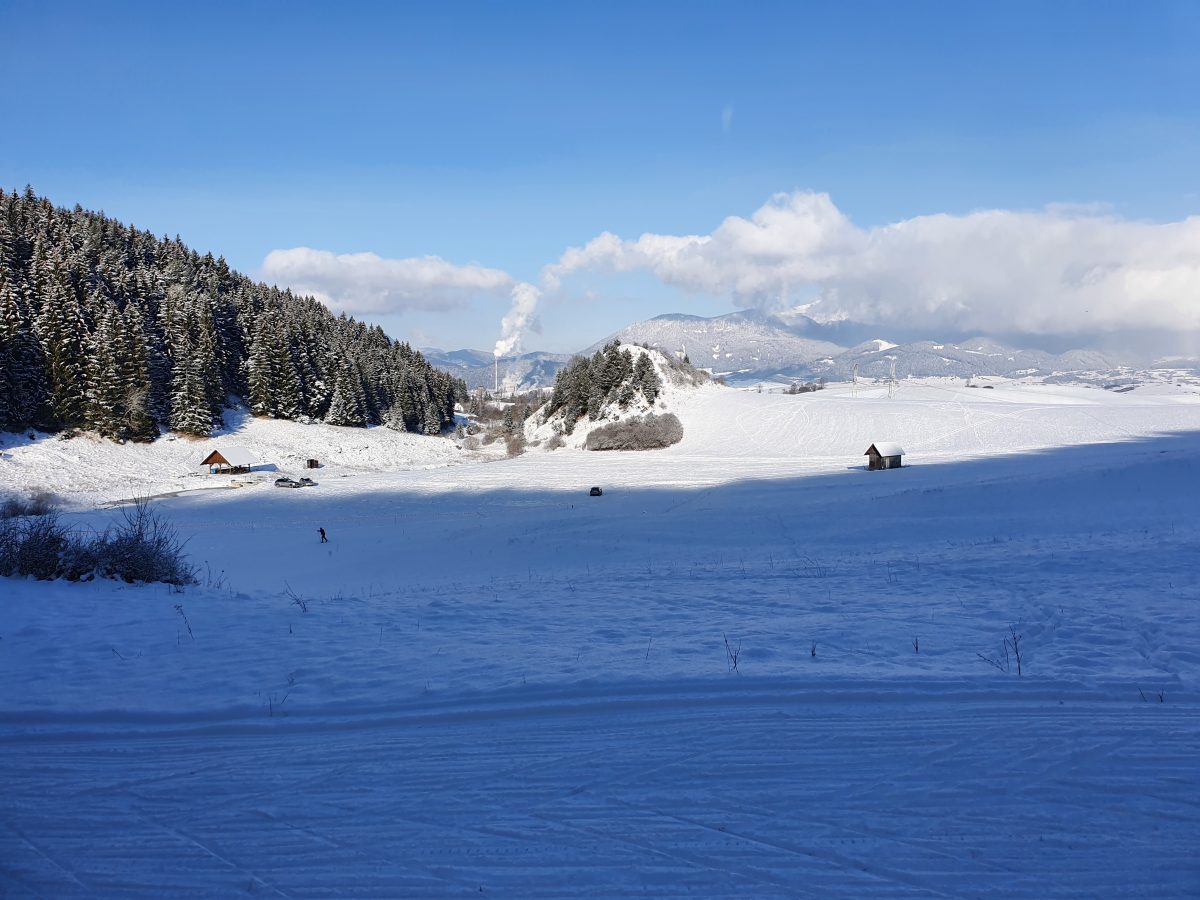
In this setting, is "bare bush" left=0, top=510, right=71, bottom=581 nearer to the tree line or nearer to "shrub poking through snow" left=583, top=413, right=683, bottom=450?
"shrub poking through snow" left=583, top=413, right=683, bottom=450

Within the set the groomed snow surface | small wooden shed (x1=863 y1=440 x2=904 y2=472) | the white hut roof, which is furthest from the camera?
the white hut roof

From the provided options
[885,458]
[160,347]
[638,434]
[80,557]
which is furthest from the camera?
[638,434]

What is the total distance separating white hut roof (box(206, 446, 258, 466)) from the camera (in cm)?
6041

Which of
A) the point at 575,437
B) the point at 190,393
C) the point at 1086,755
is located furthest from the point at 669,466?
the point at 1086,755

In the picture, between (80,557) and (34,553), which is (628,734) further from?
(34,553)

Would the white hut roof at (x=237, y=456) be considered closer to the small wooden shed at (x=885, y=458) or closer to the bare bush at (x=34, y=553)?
the bare bush at (x=34, y=553)

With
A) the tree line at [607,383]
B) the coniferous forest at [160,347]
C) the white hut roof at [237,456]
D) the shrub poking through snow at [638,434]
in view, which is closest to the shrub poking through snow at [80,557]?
the white hut roof at [237,456]

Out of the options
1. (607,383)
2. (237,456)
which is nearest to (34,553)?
(237,456)

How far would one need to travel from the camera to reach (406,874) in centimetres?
467

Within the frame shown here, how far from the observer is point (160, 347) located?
73.4 metres

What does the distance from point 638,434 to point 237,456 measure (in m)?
47.0

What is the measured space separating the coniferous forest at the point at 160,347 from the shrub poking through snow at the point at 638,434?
92.4 ft

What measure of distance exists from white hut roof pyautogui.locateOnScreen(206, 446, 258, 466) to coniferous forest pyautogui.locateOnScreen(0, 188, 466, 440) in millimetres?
7327

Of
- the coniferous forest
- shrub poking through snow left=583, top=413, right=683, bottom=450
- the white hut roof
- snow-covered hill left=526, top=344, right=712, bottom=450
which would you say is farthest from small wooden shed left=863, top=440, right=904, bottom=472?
the coniferous forest
